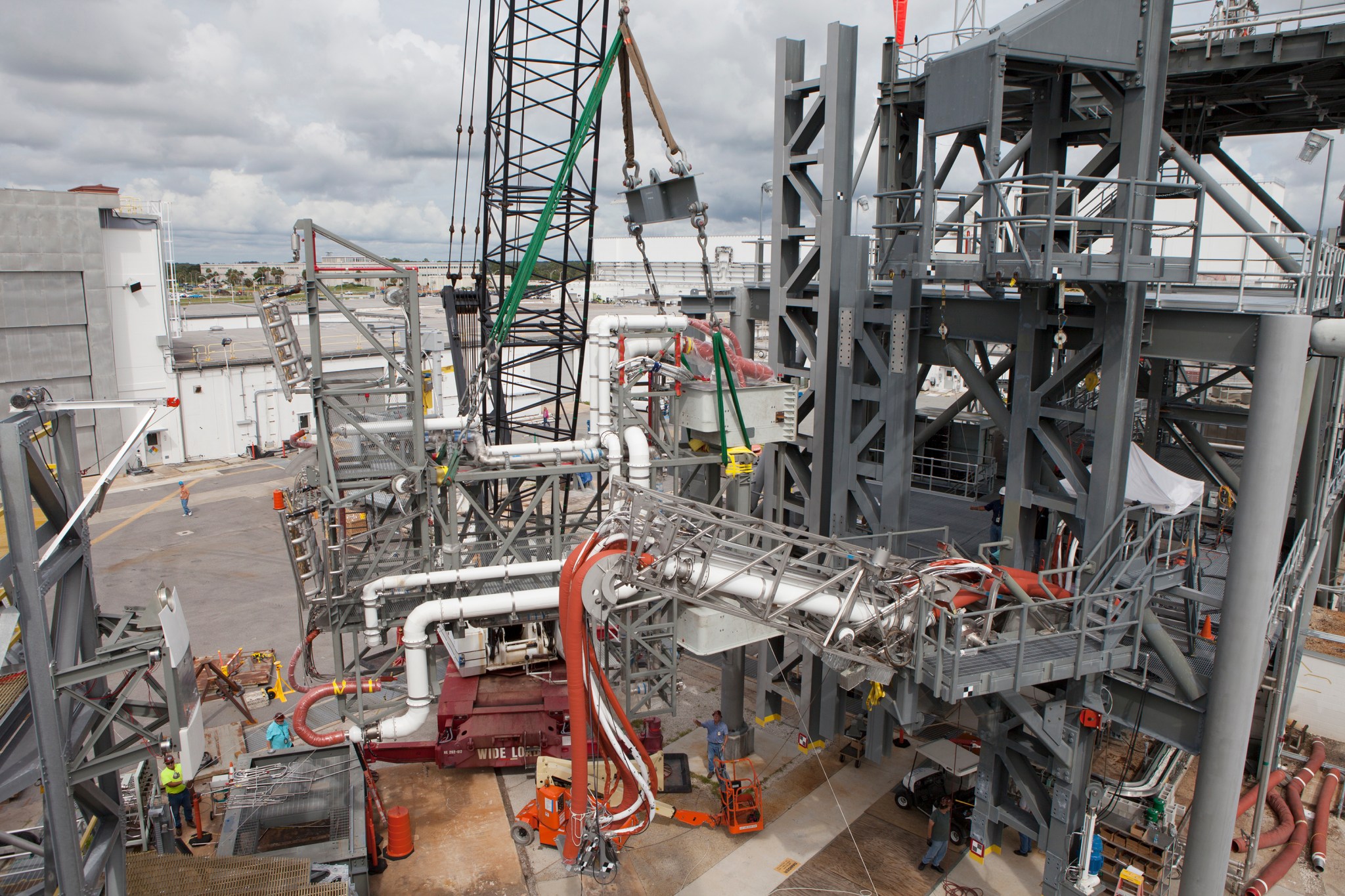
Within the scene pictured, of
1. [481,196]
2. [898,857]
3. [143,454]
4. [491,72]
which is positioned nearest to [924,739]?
[898,857]

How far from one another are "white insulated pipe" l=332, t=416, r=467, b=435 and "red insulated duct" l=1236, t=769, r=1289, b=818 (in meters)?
15.4

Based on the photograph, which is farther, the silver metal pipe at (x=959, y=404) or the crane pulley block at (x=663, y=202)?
the crane pulley block at (x=663, y=202)

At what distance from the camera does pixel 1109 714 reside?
12383mm

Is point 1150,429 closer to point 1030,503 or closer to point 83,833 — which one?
point 1030,503

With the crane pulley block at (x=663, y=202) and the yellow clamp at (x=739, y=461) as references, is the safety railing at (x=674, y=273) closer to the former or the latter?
the crane pulley block at (x=663, y=202)

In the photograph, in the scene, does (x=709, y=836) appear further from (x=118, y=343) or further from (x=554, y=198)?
(x=118, y=343)

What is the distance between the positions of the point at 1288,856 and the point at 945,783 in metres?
5.46

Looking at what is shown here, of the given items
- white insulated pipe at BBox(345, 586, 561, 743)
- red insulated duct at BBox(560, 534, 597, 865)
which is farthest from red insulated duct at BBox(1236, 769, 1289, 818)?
white insulated pipe at BBox(345, 586, 561, 743)

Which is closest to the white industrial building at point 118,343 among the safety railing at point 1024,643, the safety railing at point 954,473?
the safety railing at point 954,473

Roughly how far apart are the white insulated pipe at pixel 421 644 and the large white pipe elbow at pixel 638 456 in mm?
3372

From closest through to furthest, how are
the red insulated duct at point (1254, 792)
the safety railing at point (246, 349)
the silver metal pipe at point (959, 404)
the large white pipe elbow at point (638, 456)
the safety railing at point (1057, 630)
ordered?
the safety railing at point (1057, 630)
the red insulated duct at point (1254, 792)
the silver metal pipe at point (959, 404)
the large white pipe elbow at point (638, 456)
the safety railing at point (246, 349)

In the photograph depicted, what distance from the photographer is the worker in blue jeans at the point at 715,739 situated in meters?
17.1

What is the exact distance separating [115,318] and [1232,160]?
149 ft

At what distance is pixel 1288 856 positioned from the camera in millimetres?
14320
